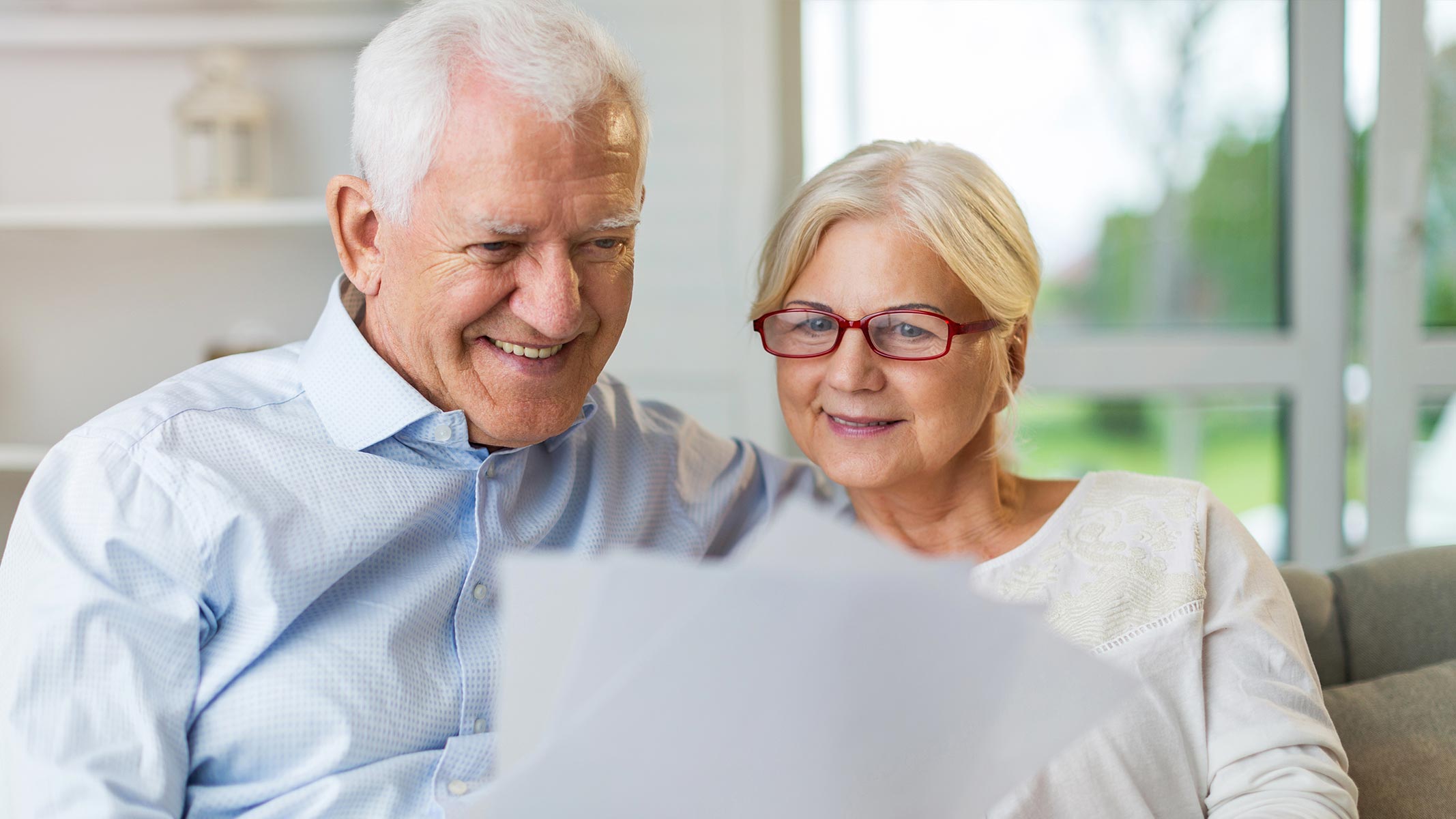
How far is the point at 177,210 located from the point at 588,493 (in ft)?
5.84

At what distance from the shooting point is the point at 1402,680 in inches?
57.3

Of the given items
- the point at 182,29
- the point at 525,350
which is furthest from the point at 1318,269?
the point at 182,29

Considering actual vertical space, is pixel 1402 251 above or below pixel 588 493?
above

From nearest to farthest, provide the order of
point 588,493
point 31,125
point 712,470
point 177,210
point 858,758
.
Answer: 1. point 858,758
2. point 588,493
3. point 712,470
4. point 177,210
5. point 31,125

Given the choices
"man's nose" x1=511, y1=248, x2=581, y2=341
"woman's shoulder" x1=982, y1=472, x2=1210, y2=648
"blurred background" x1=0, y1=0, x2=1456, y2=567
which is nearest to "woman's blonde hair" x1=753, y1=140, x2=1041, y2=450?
"woman's shoulder" x1=982, y1=472, x2=1210, y2=648

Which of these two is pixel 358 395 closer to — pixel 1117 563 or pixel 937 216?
pixel 937 216

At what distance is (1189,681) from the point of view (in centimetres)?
128

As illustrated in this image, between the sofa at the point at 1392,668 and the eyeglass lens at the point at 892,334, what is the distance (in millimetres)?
649

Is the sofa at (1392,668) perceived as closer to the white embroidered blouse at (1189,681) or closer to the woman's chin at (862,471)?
the white embroidered blouse at (1189,681)

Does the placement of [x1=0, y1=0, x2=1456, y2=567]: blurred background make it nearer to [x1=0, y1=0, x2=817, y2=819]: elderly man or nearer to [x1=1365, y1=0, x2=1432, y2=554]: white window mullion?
[x1=1365, y1=0, x2=1432, y2=554]: white window mullion

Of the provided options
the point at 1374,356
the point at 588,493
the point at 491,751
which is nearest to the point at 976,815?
the point at 491,751

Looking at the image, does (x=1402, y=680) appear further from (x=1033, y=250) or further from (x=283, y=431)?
(x=283, y=431)

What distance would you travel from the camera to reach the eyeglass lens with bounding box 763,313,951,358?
4.51 ft

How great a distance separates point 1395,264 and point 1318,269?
196 mm
